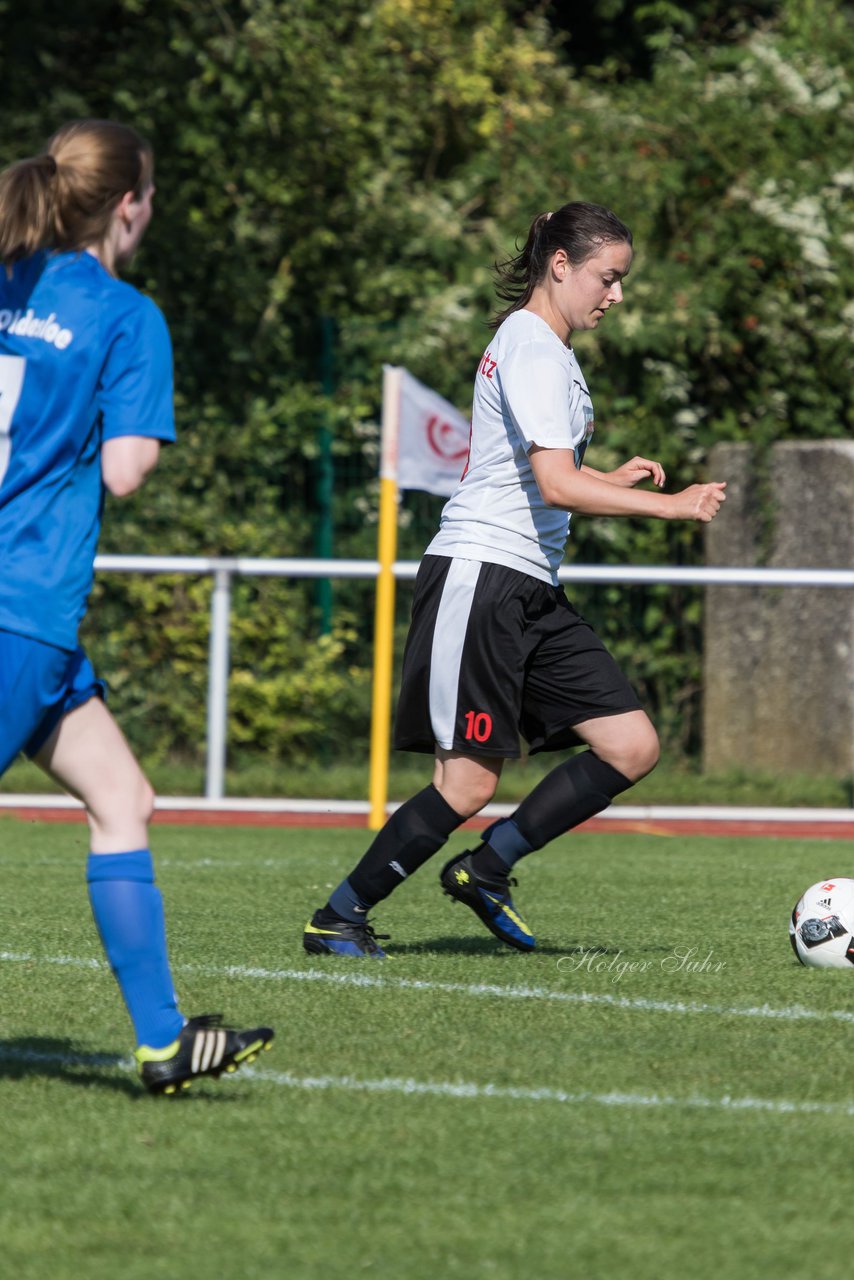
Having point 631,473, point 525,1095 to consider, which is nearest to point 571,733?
point 631,473

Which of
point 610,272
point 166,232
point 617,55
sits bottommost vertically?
point 610,272

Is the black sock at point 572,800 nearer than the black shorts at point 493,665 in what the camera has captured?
No

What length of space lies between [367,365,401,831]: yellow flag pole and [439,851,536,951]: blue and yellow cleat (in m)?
3.98

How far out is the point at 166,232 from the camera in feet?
41.1

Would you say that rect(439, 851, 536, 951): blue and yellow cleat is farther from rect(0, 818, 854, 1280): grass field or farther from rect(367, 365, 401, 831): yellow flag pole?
rect(367, 365, 401, 831): yellow flag pole

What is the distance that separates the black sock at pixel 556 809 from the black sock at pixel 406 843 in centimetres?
18

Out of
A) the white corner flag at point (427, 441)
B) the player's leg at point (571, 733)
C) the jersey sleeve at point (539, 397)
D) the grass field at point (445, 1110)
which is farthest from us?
the white corner flag at point (427, 441)

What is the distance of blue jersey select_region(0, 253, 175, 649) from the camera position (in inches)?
145

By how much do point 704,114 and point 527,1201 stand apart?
36.1 feet

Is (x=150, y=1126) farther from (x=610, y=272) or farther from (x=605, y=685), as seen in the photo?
(x=610, y=272)

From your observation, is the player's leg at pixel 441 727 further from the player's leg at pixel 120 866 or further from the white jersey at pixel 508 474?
the player's leg at pixel 120 866

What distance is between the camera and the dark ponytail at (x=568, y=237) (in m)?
5.40

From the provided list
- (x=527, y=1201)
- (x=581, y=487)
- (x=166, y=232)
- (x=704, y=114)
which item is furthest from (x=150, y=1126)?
(x=704, y=114)

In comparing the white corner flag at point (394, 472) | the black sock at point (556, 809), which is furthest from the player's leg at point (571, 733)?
the white corner flag at point (394, 472)
